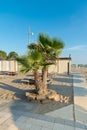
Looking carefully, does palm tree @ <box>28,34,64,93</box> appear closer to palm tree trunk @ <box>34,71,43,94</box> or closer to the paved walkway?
palm tree trunk @ <box>34,71,43,94</box>

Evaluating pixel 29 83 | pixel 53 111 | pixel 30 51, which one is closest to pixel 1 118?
pixel 53 111

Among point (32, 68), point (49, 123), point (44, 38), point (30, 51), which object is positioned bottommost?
point (49, 123)

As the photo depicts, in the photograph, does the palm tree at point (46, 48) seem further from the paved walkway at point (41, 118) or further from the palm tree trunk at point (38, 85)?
the paved walkway at point (41, 118)

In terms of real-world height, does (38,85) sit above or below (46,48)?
below

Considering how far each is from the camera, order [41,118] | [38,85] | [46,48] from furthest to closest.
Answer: [46,48] < [38,85] < [41,118]

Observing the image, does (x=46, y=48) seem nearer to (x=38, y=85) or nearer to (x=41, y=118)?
(x=38, y=85)

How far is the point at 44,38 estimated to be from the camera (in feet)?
29.4

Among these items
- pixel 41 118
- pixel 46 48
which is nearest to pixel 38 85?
pixel 46 48

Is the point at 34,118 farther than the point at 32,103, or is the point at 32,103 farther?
the point at 32,103

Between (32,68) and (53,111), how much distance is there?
2568mm

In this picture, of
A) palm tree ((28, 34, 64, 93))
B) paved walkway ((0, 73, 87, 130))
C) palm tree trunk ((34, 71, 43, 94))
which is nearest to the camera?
paved walkway ((0, 73, 87, 130))

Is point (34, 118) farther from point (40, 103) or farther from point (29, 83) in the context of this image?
point (29, 83)

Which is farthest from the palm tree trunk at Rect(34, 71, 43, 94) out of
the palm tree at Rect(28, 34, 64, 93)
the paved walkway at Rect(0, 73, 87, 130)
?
the paved walkway at Rect(0, 73, 87, 130)

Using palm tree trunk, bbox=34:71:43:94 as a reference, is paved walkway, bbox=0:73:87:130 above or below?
below
